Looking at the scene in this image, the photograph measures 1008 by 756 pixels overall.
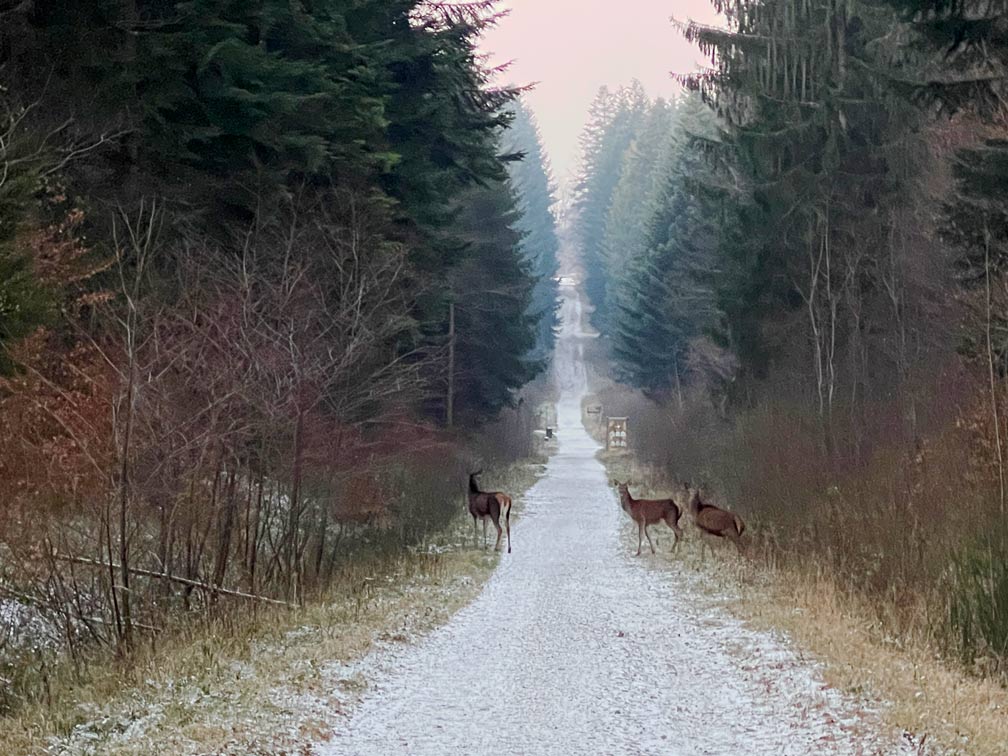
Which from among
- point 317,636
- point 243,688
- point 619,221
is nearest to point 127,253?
point 317,636

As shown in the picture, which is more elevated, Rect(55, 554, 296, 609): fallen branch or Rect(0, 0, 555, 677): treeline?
Result: Rect(0, 0, 555, 677): treeline

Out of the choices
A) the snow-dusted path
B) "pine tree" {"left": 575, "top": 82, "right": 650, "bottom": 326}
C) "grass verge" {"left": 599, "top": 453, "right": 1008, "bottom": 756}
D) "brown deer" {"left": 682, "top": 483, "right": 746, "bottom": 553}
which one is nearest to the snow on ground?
the snow-dusted path

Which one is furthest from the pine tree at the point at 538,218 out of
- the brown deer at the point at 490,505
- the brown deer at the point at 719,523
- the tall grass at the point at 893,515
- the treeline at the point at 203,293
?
the brown deer at the point at 719,523

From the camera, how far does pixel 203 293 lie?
1479cm

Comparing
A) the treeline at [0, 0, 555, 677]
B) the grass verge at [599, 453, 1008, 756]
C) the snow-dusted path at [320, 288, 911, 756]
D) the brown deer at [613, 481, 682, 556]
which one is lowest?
the snow-dusted path at [320, 288, 911, 756]

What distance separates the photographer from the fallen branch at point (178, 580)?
36.5 ft

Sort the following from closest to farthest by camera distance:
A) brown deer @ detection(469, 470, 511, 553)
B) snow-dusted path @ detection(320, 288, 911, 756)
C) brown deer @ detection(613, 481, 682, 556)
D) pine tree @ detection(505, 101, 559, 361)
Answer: snow-dusted path @ detection(320, 288, 911, 756) < brown deer @ detection(613, 481, 682, 556) < brown deer @ detection(469, 470, 511, 553) < pine tree @ detection(505, 101, 559, 361)

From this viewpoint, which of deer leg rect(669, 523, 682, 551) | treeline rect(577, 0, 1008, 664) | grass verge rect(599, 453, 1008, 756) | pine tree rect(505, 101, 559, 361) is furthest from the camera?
pine tree rect(505, 101, 559, 361)

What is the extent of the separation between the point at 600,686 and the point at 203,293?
7.70 m

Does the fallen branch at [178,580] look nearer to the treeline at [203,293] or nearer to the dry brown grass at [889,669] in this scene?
the treeline at [203,293]

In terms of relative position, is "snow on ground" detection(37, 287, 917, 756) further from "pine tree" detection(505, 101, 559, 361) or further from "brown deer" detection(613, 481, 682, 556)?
"pine tree" detection(505, 101, 559, 361)

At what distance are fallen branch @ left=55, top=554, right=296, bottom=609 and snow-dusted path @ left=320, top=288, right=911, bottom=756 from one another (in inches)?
84.9

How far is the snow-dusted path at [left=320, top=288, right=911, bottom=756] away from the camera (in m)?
7.86

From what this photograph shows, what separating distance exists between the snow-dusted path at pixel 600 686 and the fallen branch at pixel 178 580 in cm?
216
